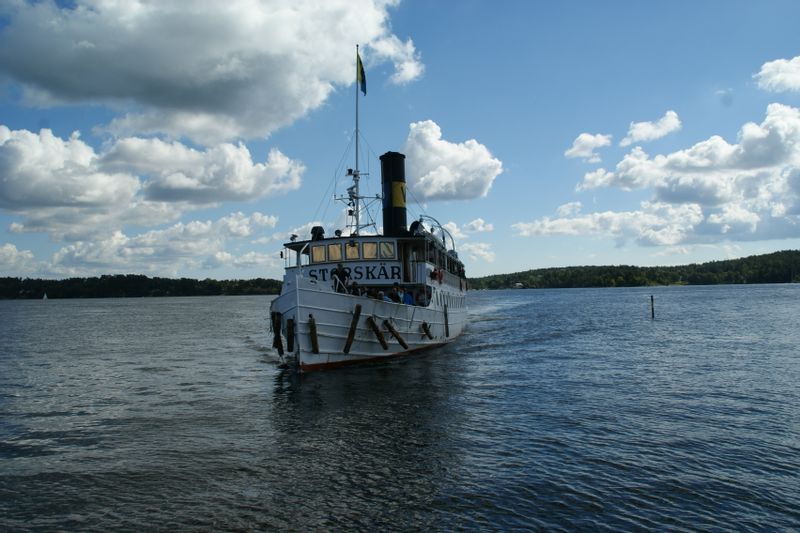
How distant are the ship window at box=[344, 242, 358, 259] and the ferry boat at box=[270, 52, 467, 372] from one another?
5 centimetres

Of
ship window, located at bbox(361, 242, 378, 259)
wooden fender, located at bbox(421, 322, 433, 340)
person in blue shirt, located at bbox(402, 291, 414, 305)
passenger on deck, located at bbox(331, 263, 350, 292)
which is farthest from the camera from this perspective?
wooden fender, located at bbox(421, 322, 433, 340)

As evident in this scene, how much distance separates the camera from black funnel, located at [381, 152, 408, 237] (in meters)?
28.9

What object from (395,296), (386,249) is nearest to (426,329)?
(395,296)

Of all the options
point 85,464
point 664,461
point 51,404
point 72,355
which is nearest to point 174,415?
point 85,464

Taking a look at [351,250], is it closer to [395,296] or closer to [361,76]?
[395,296]

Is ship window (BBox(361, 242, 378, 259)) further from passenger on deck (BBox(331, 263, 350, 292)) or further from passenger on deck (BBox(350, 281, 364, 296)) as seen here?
passenger on deck (BBox(350, 281, 364, 296))

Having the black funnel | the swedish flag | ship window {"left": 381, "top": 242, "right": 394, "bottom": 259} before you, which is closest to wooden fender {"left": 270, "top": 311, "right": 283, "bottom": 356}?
ship window {"left": 381, "top": 242, "right": 394, "bottom": 259}

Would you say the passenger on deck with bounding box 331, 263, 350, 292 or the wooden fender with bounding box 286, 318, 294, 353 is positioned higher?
the passenger on deck with bounding box 331, 263, 350, 292

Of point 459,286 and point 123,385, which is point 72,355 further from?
point 459,286

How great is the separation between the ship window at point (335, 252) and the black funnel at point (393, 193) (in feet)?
9.80

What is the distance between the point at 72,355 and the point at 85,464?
27.7 meters

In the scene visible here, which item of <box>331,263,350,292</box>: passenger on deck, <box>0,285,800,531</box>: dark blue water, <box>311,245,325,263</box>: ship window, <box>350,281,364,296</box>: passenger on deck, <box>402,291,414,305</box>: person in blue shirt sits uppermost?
<box>311,245,325,263</box>: ship window

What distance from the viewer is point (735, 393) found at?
1795 centimetres

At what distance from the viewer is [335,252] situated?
27.1 metres
